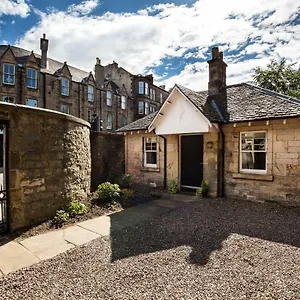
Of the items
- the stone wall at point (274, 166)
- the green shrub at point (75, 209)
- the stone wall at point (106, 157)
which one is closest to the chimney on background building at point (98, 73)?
the stone wall at point (106, 157)

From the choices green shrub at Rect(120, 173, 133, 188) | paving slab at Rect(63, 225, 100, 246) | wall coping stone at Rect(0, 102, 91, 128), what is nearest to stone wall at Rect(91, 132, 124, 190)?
green shrub at Rect(120, 173, 133, 188)

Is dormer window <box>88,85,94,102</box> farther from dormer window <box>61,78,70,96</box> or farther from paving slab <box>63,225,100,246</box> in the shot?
paving slab <box>63,225,100,246</box>

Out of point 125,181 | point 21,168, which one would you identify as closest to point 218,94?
point 125,181

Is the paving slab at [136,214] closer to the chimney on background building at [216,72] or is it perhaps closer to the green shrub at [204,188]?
the green shrub at [204,188]

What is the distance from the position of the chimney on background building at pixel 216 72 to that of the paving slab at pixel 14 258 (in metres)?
10.5

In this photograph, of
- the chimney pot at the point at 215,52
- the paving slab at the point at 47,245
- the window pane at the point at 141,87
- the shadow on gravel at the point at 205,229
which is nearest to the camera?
the paving slab at the point at 47,245

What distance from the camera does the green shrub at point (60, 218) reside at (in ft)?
19.6

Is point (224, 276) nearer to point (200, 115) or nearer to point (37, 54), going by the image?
point (200, 115)

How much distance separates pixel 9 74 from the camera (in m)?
22.5

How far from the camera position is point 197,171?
1012cm

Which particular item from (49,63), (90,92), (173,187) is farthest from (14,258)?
(49,63)

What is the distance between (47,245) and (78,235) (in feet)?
2.46

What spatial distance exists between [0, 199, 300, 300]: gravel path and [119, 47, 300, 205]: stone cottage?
2.39 metres

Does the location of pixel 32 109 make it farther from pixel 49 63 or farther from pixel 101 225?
pixel 49 63
